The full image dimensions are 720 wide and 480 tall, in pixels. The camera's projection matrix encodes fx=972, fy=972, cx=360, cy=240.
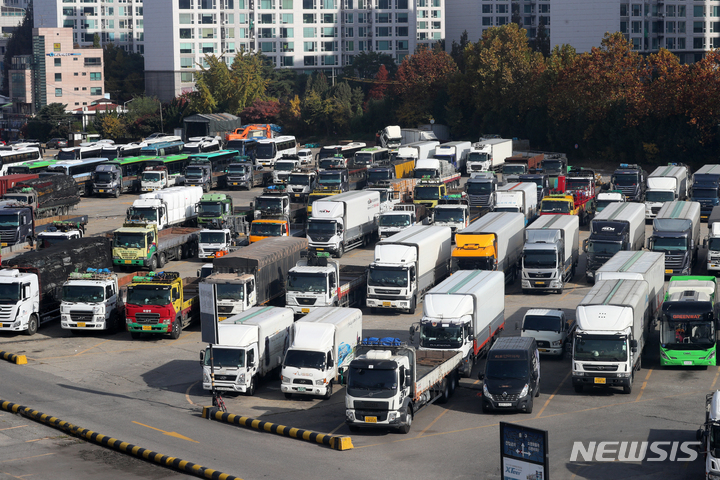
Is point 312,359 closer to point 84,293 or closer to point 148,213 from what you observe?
point 84,293

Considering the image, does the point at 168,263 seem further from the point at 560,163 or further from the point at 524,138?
the point at 524,138

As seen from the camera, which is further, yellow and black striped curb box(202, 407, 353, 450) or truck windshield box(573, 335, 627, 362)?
truck windshield box(573, 335, 627, 362)

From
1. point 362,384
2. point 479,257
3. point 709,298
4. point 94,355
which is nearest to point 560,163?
point 479,257

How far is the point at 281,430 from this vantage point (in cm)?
2962

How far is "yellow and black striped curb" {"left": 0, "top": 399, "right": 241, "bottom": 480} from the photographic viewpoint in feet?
84.7

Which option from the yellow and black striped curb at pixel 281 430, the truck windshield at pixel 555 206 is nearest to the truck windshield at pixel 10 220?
the truck windshield at pixel 555 206

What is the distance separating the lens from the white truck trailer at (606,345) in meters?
32.5

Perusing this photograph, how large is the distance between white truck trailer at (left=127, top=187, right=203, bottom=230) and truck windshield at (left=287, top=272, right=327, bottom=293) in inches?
835

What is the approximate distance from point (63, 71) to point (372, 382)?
144 meters

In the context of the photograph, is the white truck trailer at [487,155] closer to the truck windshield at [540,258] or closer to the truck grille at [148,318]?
the truck windshield at [540,258]

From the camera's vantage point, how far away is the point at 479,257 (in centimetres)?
4731

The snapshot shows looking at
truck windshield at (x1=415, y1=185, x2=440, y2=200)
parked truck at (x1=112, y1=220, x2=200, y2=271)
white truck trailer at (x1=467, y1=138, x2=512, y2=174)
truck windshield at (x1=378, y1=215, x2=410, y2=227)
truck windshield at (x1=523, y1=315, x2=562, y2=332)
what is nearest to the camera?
truck windshield at (x1=523, y1=315, x2=562, y2=332)

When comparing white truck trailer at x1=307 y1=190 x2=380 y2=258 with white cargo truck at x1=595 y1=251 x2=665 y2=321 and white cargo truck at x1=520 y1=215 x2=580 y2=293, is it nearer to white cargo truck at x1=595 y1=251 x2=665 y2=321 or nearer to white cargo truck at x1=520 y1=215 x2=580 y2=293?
white cargo truck at x1=520 y1=215 x2=580 y2=293

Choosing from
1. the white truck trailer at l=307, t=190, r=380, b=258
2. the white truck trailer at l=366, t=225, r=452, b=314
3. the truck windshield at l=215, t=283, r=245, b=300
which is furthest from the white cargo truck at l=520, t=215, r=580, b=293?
the truck windshield at l=215, t=283, r=245, b=300
